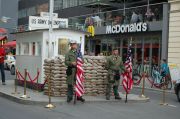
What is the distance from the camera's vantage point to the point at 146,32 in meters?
31.4

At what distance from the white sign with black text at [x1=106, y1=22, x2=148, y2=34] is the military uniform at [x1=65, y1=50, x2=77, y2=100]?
707 inches

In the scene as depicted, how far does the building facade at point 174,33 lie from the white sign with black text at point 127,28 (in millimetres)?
2777

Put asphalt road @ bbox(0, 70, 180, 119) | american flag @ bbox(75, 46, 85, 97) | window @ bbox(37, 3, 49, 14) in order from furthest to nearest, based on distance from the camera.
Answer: window @ bbox(37, 3, 49, 14) → american flag @ bbox(75, 46, 85, 97) → asphalt road @ bbox(0, 70, 180, 119)

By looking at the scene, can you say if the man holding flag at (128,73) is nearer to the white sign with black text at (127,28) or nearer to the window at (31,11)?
the white sign with black text at (127,28)

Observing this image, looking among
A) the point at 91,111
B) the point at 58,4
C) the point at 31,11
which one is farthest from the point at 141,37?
the point at 31,11

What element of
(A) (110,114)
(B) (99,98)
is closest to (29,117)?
(A) (110,114)

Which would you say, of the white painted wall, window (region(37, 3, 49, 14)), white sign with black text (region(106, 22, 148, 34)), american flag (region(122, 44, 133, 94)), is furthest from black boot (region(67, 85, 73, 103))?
window (region(37, 3, 49, 14))

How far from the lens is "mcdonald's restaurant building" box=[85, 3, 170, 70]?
29141mm

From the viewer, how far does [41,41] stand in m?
16.4

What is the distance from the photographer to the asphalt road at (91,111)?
1121cm

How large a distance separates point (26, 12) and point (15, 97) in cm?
5804

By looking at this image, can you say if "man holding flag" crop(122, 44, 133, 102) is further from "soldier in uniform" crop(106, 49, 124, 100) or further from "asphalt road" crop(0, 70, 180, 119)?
"asphalt road" crop(0, 70, 180, 119)

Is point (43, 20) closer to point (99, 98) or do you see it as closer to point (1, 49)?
point (1, 49)

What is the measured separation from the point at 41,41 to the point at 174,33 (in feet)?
45.1
